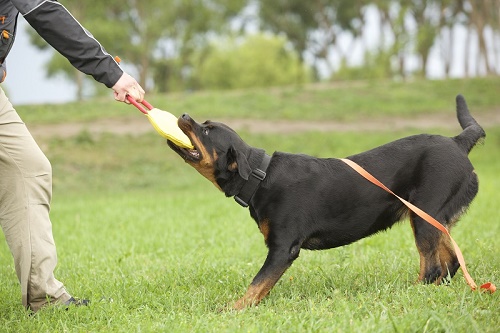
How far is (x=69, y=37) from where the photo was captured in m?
4.35

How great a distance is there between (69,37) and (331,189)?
220cm

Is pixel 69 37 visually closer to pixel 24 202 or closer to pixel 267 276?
pixel 24 202

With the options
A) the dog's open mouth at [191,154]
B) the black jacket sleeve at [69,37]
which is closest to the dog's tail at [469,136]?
the dog's open mouth at [191,154]

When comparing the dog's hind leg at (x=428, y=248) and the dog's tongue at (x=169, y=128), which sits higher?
the dog's tongue at (x=169, y=128)

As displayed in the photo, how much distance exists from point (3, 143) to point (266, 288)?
2109 mm

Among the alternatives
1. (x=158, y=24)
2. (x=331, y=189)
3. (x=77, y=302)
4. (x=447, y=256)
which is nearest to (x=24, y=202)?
(x=77, y=302)

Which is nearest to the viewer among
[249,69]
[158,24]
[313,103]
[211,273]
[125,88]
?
[125,88]

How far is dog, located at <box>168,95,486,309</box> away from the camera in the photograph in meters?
4.78

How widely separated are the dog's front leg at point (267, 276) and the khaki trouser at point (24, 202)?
143 cm

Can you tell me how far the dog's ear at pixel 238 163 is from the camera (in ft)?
15.2

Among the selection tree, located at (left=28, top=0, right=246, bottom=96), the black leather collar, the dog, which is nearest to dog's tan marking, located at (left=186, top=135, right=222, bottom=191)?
the dog

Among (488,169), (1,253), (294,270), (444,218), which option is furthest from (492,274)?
(488,169)

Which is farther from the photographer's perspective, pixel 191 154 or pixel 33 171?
pixel 191 154

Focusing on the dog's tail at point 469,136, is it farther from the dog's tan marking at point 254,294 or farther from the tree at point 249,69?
the tree at point 249,69
